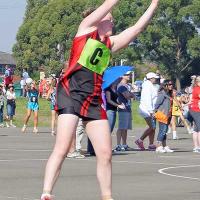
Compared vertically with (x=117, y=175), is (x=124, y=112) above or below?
above

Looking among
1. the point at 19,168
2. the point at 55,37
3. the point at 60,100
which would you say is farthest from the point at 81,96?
the point at 55,37

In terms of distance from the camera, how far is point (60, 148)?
9656 mm

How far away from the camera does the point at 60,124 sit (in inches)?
382

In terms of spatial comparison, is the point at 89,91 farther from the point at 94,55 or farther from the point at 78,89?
the point at 94,55

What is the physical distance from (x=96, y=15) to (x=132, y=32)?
1.42 ft

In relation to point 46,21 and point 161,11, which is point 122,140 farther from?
point 46,21

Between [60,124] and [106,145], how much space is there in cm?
50

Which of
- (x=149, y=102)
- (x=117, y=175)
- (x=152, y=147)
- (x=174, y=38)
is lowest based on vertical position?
(x=117, y=175)

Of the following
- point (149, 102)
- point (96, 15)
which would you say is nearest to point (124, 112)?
point (149, 102)

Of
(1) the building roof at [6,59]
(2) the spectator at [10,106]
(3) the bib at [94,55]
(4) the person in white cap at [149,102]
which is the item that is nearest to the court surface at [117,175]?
(4) the person in white cap at [149,102]

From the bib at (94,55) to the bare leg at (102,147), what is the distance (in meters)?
0.54

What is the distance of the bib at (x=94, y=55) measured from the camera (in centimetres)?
967

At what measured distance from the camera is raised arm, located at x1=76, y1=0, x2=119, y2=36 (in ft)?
31.3

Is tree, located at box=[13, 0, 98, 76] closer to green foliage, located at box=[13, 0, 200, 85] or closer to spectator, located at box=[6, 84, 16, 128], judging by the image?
green foliage, located at box=[13, 0, 200, 85]
